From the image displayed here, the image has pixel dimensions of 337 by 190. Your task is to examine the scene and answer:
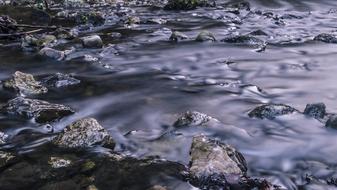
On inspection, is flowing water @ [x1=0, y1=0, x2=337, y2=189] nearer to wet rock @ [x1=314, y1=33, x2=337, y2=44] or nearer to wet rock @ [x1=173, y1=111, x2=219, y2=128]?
wet rock @ [x1=173, y1=111, x2=219, y2=128]

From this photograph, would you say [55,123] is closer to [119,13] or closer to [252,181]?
[252,181]

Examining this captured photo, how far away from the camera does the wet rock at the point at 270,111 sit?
5211 millimetres

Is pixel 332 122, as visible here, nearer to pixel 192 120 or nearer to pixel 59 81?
pixel 192 120

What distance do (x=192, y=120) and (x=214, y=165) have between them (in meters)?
1.25

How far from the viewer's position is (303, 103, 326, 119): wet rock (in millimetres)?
5184

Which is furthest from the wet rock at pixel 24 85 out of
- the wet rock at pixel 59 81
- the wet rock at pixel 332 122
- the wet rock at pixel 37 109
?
the wet rock at pixel 332 122

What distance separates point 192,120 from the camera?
4.97 m

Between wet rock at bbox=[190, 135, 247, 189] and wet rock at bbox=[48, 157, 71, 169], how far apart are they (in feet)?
3.69

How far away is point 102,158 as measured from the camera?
4246 millimetres

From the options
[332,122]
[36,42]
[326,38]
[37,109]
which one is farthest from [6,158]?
[326,38]

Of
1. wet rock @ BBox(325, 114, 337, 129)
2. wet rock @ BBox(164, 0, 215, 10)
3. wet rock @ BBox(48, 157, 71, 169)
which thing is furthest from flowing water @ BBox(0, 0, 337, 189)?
wet rock @ BBox(164, 0, 215, 10)

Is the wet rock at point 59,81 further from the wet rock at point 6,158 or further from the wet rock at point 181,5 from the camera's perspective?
the wet rock at point 181,5

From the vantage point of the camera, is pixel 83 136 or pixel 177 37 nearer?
pixel 83 136

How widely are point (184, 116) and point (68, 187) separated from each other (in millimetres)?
1736
